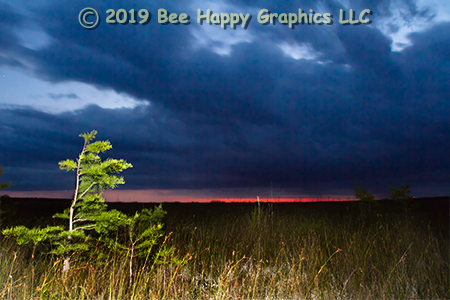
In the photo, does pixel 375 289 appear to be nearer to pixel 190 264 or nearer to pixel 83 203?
pixel 190 264

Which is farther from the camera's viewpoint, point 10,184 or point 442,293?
point 10,184

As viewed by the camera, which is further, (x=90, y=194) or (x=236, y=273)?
(x=236, y=273)

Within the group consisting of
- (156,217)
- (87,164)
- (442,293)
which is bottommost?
(442,293)

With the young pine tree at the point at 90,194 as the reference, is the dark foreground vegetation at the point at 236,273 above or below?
below

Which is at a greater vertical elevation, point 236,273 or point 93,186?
point 93,186

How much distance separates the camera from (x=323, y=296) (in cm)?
471

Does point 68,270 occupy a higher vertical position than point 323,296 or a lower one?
higher

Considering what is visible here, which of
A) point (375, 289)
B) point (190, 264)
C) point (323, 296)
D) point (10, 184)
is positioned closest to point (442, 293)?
point (375, 289)

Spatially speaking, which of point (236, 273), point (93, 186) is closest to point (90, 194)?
point (93, 186)

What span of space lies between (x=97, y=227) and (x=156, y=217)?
8.22 ft

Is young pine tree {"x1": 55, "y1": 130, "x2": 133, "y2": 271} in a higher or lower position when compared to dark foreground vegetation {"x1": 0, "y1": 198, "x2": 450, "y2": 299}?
higher

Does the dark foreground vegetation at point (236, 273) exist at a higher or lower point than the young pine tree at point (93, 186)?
lower

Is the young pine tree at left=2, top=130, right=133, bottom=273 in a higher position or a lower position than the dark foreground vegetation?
higher

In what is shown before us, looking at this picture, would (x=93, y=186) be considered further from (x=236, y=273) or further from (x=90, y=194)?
(x=236, y=273)
